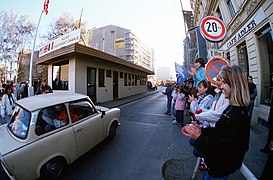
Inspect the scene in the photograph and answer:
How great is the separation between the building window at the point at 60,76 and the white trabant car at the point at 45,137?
9098 mm

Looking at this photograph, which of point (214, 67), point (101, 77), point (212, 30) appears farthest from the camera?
point (101, 77)

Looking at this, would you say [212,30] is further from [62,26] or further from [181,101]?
[62,26]

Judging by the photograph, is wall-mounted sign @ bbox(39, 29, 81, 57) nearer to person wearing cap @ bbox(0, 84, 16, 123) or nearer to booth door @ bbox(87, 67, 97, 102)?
booth door @ bbox(87, 67, 97, 102)

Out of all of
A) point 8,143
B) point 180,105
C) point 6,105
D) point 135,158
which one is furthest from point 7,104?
point 180,105

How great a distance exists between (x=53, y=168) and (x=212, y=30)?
548 centimetres

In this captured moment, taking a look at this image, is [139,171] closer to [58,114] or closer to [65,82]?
[58,114]

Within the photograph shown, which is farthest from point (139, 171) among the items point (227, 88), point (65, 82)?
point (65, 82)

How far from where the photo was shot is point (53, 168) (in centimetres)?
255

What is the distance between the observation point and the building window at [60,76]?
11.2m

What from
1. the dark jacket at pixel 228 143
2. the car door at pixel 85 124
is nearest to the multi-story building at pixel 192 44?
the car door at pixel 85 124

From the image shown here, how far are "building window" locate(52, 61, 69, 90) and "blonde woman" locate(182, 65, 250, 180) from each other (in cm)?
1180

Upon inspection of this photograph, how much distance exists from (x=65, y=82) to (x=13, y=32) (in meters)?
19.6

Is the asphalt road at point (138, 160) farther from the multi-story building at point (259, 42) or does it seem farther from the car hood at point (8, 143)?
the multi-story building at point (259, 42)

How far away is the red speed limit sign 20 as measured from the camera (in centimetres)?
405
